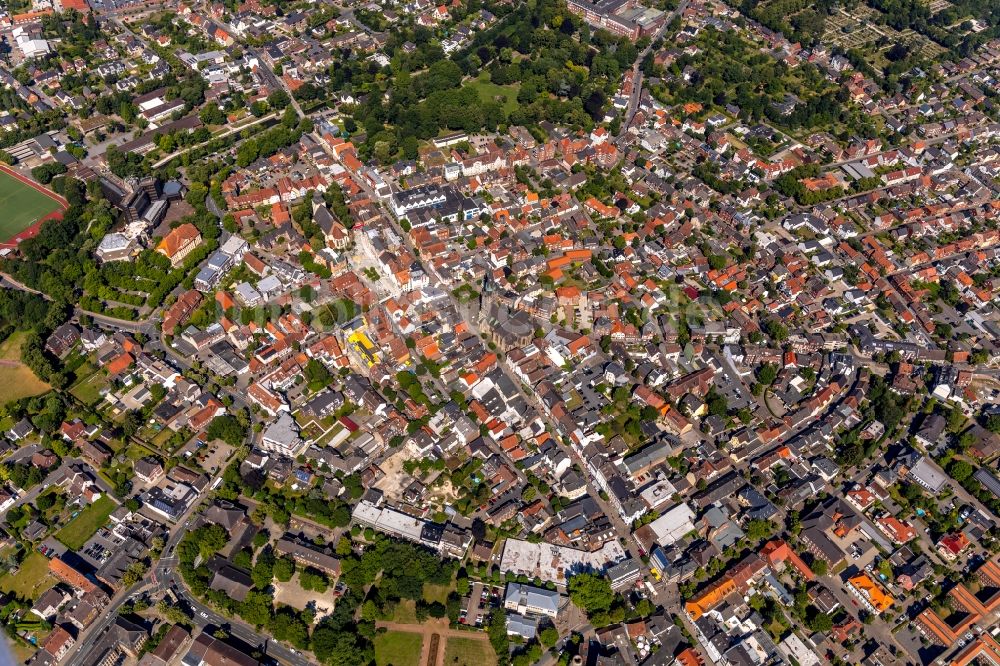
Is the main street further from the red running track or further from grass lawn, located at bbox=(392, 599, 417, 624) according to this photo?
the red running track

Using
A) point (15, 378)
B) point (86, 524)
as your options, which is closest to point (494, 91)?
point (15, 378)

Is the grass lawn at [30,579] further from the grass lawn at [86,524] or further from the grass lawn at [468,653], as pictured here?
the grass lawn at [468,653]

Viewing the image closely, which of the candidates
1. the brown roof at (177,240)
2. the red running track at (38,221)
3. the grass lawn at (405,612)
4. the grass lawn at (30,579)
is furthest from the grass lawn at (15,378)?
the grass lawn at (405,612)

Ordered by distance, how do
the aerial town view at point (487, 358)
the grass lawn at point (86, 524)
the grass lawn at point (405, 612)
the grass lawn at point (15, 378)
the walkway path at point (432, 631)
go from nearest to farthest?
the walkway path at point (432, 631) < the grass lawn at point (405, 612) < the aerial town view at point (487, 358) < the grass lawn at point (86, 524) < the grass lawn at point (15, 378)

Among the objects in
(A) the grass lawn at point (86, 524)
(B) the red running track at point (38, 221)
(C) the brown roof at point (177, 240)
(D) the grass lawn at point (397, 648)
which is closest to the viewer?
(D) the grass lawn at point (397, 648)

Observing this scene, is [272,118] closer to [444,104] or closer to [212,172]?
[212,172]

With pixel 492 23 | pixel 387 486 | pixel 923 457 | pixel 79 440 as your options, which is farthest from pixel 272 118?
pixel 923 457

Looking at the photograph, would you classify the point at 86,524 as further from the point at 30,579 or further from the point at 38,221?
the point at 38,221
